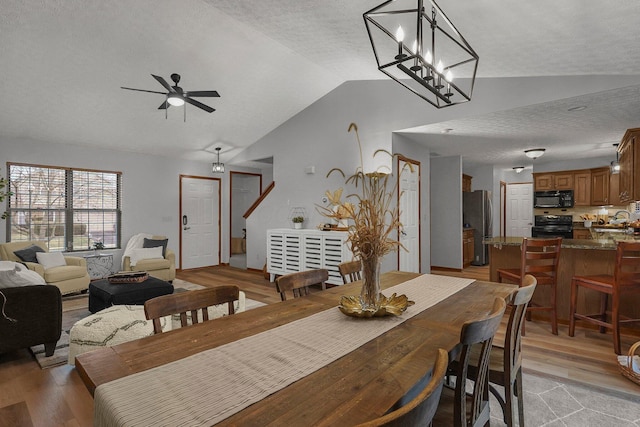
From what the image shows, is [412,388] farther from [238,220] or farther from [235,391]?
[238,220]

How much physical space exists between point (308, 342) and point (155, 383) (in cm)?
53

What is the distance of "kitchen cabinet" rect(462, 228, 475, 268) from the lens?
7375 mm

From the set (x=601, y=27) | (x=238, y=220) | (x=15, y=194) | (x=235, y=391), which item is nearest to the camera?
(x=235, y=391)

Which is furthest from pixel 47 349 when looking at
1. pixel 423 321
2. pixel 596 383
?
pixel 596 383

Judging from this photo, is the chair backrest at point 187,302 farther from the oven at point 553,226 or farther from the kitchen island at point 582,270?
the oven at point 553,226

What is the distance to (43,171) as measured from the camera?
5773mm

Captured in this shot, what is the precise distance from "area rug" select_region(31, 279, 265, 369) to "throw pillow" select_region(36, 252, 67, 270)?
0.53 m

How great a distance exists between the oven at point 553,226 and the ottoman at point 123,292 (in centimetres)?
770

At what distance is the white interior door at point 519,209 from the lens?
9234 mm

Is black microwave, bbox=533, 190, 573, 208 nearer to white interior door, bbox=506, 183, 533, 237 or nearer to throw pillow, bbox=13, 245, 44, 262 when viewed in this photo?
white interior door, bbox=506, 183, 533, 237

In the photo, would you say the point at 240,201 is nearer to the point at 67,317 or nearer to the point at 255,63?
the point at 255,63

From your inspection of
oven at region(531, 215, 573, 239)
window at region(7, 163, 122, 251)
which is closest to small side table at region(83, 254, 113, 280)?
window at region(7, 163, 122, 251)

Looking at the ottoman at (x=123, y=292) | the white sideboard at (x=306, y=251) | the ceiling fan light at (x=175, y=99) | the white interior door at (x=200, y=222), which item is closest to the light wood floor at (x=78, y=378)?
the ottoman at (x=123, y=292)

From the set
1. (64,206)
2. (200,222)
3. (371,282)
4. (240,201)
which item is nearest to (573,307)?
(371,282)
